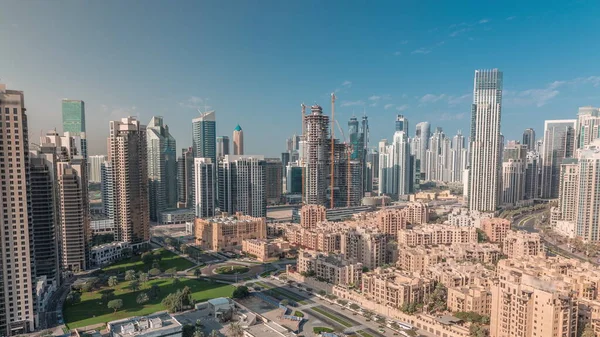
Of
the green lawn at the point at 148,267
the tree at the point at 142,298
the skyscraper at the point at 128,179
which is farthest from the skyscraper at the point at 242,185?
the tree at the point at 142,298

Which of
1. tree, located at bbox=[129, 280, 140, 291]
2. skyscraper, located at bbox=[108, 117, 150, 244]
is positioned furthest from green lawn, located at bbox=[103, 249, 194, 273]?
tree, located at bbox=[129, 280, 140, 291]

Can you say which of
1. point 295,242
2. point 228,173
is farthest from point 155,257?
point 228,173

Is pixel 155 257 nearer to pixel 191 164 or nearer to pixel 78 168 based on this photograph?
pixel 78 168

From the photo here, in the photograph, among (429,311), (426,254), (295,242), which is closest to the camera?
(429,311)

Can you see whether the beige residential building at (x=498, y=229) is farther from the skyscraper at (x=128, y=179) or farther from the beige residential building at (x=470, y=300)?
the skyscraper at (x=128, y=179)

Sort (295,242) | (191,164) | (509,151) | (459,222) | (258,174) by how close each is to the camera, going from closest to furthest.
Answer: (295,242), (459,222), (258,174), (191,164), (509,151)

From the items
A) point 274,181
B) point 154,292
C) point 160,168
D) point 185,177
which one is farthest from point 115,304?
point 274,181

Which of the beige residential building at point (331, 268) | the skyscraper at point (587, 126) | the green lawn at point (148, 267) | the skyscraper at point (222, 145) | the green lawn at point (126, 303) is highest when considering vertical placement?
the skyscraper at point (587, 126)
